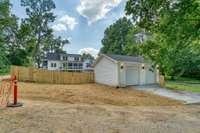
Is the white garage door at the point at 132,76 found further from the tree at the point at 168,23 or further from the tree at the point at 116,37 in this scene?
the tree at the point at 116,37

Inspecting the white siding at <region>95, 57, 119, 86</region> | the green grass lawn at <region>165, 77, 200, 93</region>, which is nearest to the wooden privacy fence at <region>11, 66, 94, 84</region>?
the white siding at <region>95, 57, 119, 86</region>

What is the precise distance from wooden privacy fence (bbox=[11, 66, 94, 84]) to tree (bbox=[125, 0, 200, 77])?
13.8m

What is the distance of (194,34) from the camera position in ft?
22.9

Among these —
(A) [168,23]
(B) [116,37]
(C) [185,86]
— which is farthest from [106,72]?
(B) [116,37]

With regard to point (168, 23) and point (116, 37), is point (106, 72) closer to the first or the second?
point (168, 23)

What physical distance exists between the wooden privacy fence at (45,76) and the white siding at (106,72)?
4.82 ft

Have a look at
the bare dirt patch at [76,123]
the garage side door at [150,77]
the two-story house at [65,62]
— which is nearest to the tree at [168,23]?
the bare dirt patch at [76,123]

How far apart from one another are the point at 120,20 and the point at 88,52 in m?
19.5

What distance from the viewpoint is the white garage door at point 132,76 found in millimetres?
21562

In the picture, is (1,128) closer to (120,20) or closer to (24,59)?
(24,59)

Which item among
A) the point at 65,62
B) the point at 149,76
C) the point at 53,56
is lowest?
the point at 149,76

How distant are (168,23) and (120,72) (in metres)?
13.4

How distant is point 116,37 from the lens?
47094 millimetres

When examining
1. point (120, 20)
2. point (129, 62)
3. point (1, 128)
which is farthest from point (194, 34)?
point (120, 20)
